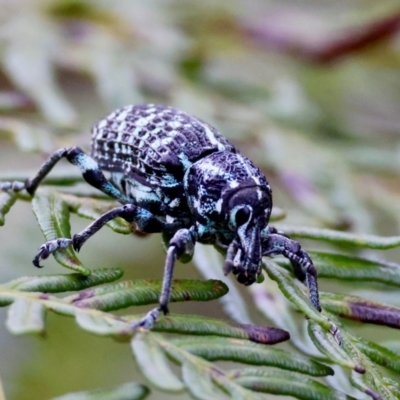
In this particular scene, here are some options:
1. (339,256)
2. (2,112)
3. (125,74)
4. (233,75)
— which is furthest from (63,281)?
(233,75)

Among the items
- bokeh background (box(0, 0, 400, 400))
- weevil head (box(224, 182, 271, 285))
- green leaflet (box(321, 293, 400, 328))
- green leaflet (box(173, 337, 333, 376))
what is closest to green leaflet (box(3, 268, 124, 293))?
green leaflet (box(173, 337, 333, 376))

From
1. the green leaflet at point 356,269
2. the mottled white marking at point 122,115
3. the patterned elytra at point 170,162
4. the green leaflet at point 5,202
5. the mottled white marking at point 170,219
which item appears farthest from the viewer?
the mottled white marking at point 122,115

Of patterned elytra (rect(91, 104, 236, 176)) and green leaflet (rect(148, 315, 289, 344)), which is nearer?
green leaflet (rect(148, 315, 289, 344))

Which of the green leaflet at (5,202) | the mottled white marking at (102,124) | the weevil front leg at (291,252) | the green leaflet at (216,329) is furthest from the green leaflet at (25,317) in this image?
the mottled white marking at (102,124)

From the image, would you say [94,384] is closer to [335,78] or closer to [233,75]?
[233,75]

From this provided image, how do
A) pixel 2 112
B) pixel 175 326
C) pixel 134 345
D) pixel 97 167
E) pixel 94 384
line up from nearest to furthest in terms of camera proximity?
pixel 134 345 → pixel 175 326 → pixel 97 167 → pixel 2 112 → pixel 94 384

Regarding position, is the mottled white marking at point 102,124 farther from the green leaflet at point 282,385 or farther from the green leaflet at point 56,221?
the green leaflet at point 282,385

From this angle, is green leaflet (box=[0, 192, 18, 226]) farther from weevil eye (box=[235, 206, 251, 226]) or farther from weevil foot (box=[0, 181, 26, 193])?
weevil eye (box=[235, 206, 251, 226])
